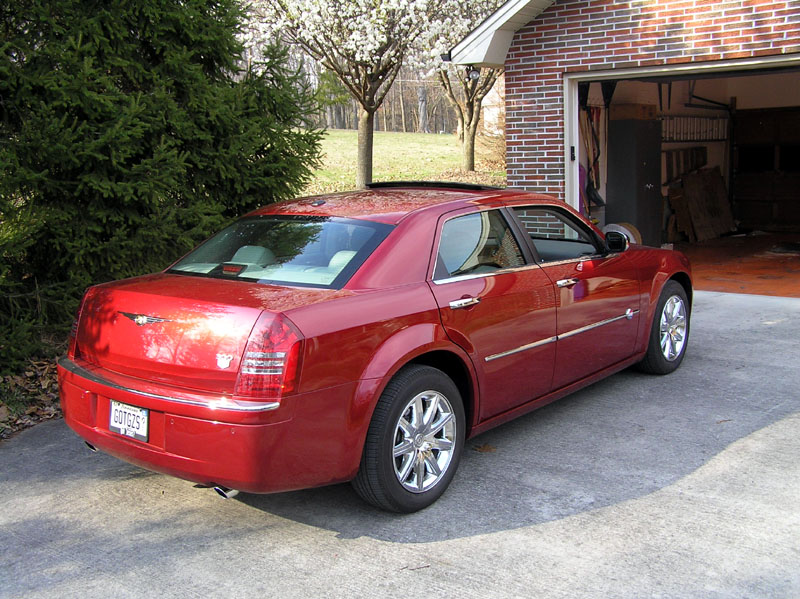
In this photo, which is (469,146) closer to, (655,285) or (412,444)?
(655,285)

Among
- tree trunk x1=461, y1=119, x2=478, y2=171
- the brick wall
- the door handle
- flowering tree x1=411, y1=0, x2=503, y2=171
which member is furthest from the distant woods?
the door handle

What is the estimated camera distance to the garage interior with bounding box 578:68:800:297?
12188 millimetres

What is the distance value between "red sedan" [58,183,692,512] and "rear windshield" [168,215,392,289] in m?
0.01

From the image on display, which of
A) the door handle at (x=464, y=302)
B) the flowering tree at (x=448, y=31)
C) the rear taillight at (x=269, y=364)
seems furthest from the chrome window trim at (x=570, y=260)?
the flowering tree at (x=448, y=31)

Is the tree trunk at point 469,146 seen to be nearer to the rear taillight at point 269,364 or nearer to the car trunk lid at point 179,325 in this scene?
the car trunk lid at point 179,325

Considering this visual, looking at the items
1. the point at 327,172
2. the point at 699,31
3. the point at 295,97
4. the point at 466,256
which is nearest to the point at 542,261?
the point at 466,256

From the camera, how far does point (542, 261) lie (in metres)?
5.14

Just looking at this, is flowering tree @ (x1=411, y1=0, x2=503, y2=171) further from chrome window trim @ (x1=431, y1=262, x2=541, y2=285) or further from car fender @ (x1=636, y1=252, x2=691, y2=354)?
chrome window trim @ (x1=431, y1=262, x2=541, y2=285)

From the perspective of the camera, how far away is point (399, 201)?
15.8ft

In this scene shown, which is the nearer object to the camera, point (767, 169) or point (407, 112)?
point (767, 169)

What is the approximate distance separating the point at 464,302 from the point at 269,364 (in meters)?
→ 1.32

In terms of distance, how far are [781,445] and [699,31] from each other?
5641 mm

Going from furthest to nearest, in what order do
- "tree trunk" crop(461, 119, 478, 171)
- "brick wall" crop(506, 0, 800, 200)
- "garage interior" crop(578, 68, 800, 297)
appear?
1. "tree trunk" crop(461, 119, 478, 171)
2. "garage interior" crop(578, 68, 800, 297)
3. "brick wall" crop(506, 0, 800, 200)

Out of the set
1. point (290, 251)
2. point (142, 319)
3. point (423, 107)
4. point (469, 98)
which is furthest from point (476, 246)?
point (423, 107)
